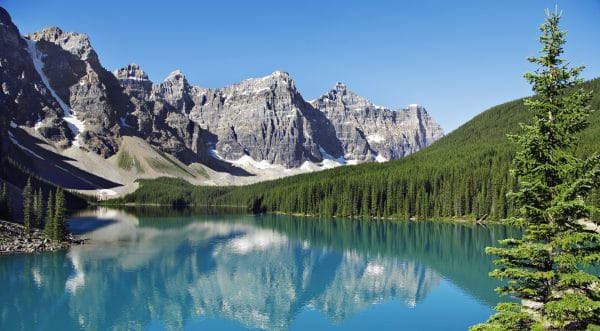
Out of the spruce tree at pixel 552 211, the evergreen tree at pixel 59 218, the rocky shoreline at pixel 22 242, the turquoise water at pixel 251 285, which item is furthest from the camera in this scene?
the evergreen tree at pixel 59 218

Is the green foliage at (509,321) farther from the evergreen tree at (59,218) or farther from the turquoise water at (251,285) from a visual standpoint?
the evergreen tree at (59,218)

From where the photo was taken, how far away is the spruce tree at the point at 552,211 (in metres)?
16.0

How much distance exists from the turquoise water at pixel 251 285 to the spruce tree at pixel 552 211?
796 inches

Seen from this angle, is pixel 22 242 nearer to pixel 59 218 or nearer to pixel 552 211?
pixel 59 218

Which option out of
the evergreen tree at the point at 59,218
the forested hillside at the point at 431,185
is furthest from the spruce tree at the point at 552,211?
the forested hillside at the point at 431,185

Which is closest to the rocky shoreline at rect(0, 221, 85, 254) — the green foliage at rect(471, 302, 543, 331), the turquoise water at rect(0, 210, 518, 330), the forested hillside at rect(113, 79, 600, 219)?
the turquoise water at rect(0, 210, 518, 330)

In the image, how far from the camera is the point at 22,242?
67.9m

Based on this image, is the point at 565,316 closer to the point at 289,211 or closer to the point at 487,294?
the point at 487,294

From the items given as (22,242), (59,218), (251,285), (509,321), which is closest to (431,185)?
(251,285)

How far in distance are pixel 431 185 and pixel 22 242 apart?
339 feet

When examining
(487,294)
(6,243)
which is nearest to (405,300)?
(487,294)

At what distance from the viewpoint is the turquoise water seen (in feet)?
125

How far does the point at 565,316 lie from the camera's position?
1633 cm

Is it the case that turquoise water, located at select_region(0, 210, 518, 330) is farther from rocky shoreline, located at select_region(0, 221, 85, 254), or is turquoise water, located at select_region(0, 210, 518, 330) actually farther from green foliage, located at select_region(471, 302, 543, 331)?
green foliage, located at select_region(471, 302, 543, 331)
